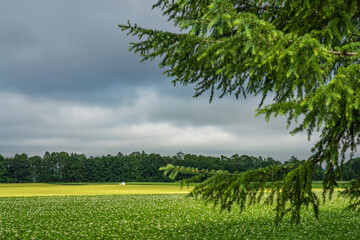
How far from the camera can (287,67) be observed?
4148mm

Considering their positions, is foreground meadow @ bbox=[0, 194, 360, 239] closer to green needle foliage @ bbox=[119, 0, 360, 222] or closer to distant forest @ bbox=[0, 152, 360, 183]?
green needle foliage @ bbox=[119, 0, 360, 222]

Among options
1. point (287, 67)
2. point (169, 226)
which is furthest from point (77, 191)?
point (287, 67)

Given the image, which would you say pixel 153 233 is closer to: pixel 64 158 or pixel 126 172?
pixel 126 172

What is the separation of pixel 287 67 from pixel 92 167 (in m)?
82.1

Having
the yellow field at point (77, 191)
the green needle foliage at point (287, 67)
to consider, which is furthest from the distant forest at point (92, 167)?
the green needle foliage at point (287, 67)

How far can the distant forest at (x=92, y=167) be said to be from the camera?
79625 millimetres

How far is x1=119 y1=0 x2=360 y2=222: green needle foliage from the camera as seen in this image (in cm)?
373

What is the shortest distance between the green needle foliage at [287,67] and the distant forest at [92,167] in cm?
7199

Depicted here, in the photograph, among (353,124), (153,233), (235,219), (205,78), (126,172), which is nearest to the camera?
(353,124)

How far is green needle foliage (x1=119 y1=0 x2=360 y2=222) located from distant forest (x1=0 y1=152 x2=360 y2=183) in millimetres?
71995

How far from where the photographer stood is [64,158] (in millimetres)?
84125

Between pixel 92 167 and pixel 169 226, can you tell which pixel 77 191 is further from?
pixel 92 167

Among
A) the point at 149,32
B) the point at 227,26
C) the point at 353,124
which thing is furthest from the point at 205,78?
the point at 353,124

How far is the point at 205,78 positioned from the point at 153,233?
7663 mm
